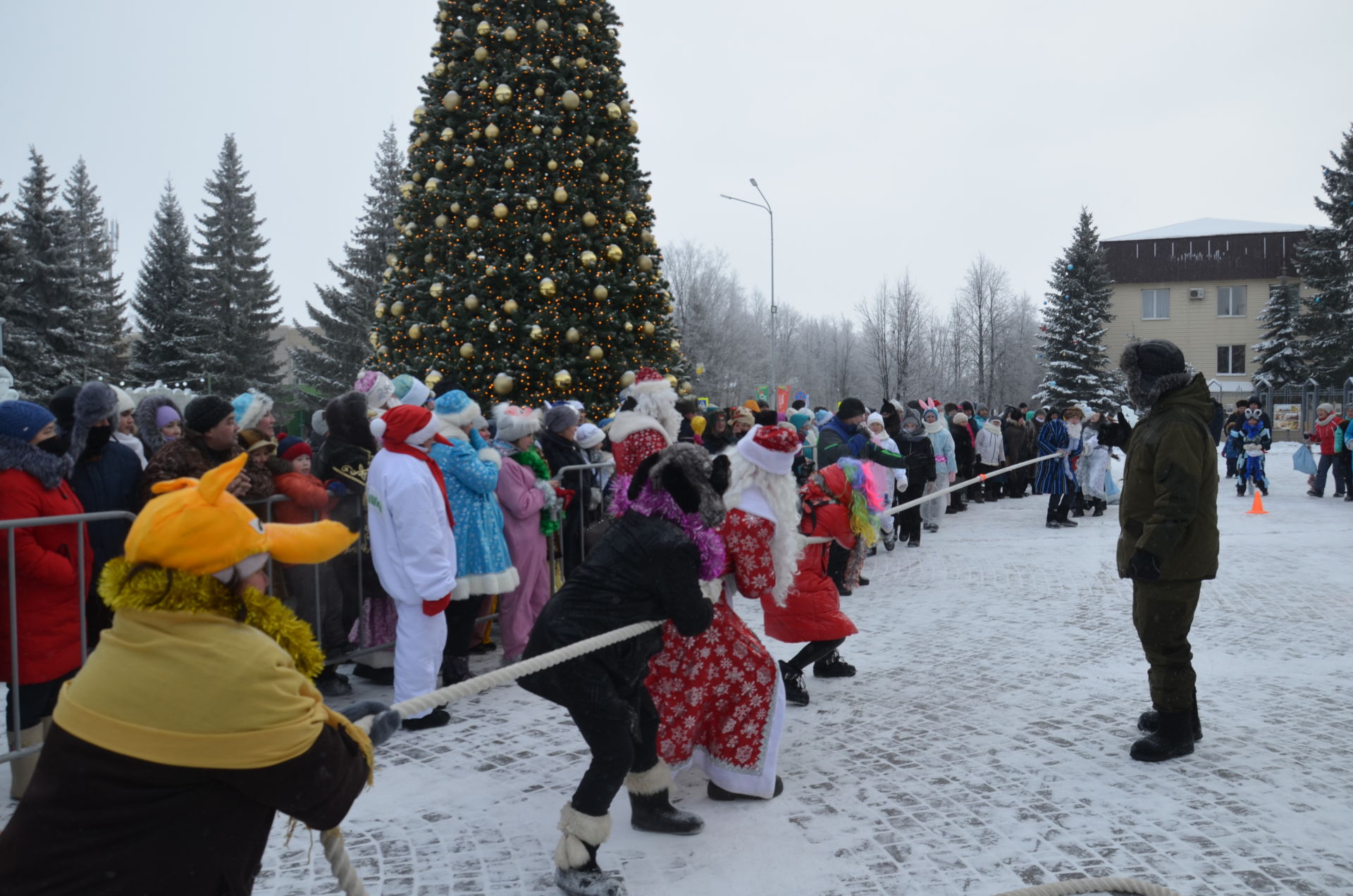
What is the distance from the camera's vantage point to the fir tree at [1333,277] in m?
40.9

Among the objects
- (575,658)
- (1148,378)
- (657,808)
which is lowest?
(657,808)

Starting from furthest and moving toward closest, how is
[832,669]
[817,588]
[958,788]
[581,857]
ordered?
[832,669]
[817,588]
[958,788]
[581,857]

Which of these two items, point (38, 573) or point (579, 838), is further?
point (38, 573)

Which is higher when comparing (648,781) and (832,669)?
(648,781)

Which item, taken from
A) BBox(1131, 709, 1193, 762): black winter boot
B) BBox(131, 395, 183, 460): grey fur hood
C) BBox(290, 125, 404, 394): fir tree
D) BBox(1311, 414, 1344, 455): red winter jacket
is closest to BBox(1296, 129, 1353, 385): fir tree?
BBox(1311, 414, 1344, 455): red winter jacket

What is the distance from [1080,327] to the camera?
141 ft

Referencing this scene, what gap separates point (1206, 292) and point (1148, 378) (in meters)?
56.2

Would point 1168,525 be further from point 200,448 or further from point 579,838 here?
point 200,448

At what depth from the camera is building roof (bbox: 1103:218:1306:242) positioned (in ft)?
180

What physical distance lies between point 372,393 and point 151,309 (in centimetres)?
3638

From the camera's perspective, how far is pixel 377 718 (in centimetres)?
278

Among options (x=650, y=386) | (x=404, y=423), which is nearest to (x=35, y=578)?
(x=404, y=423)

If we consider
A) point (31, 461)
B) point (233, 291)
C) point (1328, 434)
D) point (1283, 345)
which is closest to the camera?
point (31, 461)

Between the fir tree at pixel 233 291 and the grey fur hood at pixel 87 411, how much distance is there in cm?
3317
